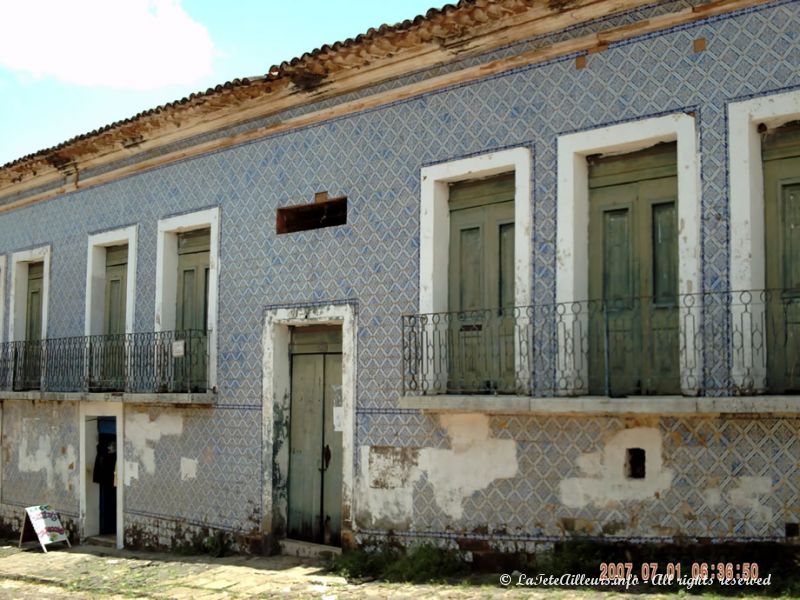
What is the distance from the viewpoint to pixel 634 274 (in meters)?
7.56

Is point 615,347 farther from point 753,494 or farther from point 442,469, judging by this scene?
point 442,469

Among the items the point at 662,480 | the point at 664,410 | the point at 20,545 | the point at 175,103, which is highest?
the point at 175,103

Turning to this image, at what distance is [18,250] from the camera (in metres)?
14.3

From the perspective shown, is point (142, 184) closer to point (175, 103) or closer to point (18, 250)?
point (175, 103)

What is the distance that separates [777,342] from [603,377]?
140cm

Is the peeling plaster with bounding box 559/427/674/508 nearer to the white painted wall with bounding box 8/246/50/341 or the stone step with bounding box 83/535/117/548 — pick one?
the stone step with bounding box 83/535/117/548

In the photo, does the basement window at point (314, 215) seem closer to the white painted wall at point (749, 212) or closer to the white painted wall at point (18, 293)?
the white painted wall at point (749, 212)

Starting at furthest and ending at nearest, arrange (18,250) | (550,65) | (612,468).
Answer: (18,250)
(550,65)
(612,468)

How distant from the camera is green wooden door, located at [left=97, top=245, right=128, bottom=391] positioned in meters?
11.9

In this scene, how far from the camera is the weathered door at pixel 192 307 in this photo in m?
→ 10.8

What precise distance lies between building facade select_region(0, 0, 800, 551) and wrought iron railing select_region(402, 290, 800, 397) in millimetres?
23

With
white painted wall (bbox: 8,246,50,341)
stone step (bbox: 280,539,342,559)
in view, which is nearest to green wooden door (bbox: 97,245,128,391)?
white painted wall (bbox: 8,246,50,341)

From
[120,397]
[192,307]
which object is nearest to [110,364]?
[120,397]

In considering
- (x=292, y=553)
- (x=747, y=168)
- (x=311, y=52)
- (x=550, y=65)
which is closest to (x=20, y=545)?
(x=292, y=553)
